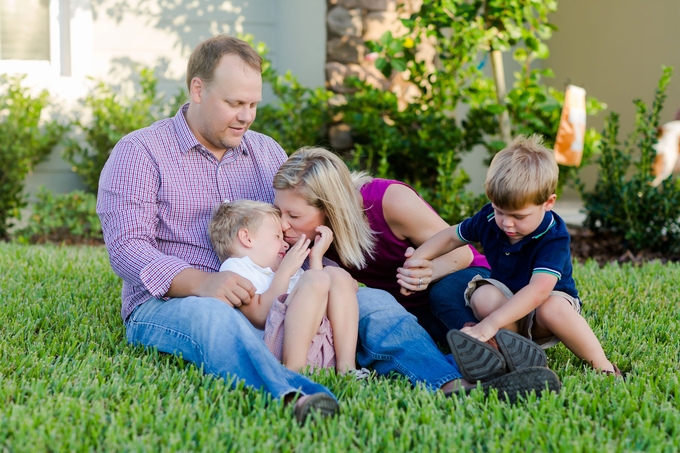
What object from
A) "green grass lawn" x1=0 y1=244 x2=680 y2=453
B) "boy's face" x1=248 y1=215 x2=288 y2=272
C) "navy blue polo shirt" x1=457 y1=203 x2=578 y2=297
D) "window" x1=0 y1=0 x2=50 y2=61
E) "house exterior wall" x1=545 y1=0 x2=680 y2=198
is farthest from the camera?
"house exterior wall" x1=545 y1=0 x2=680 y2=198

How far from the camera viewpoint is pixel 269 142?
10.9 ft

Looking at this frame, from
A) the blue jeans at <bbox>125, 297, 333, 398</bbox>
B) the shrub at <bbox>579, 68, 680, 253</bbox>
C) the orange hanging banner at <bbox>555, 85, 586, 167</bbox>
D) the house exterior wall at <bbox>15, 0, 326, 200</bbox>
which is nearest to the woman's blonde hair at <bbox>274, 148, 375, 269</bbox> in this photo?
the blue jeans at <bbox>125, 297, 333, 398</bbox>

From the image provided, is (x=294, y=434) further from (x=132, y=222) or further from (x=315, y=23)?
(x=315, y=23)

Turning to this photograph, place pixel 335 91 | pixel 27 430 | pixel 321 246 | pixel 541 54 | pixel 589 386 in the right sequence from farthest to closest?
1. pixel 335 91
2. pixel 541 54
3. pixel 321 246
4. pixel 589 386
5. pixel 27 430

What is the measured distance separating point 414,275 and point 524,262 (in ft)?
1.43

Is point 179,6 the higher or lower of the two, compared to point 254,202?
higher

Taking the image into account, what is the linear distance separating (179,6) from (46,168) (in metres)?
1.93

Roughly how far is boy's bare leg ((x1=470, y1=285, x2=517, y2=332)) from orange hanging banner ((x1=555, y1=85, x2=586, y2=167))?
2690 millimetres

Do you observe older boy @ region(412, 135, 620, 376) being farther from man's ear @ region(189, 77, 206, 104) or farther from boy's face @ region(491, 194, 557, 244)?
man's ear @ region(189, 77, 206, 104)

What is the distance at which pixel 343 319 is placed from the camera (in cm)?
264

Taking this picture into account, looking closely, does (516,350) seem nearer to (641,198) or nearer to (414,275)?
(414,275)

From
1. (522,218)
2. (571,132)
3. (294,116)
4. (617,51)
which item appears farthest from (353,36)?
(522,218)

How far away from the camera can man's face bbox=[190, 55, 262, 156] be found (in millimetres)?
2838

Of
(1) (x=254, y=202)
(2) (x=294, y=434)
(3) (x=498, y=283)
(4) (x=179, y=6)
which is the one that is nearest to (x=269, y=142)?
(1) (x=254, y=202)
